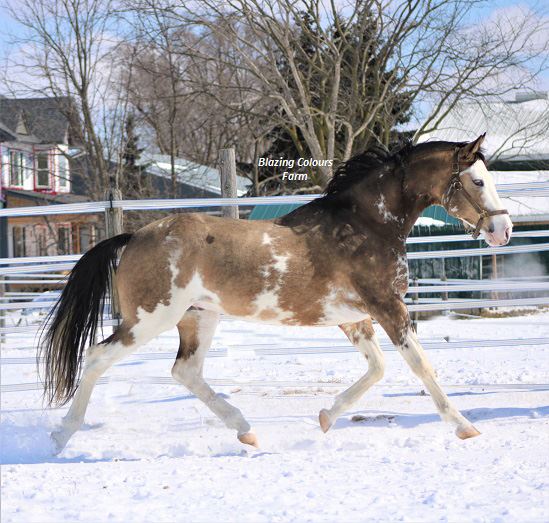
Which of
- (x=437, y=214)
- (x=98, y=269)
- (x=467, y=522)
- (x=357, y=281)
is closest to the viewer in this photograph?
(x=467, y=522)

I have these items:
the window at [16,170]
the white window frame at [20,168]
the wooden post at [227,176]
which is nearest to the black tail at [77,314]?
the wooden post at [227,176]

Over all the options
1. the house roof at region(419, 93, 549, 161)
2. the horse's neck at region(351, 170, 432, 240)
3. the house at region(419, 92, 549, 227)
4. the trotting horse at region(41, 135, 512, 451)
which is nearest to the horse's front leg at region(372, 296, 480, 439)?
the trotting horse at region(41, 135, 512, 451)

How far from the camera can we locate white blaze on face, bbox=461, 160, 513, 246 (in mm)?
4805

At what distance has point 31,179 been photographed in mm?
35094

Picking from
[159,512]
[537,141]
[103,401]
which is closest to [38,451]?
[103,401]

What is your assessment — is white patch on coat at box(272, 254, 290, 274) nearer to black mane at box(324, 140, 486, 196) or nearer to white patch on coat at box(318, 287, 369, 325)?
white patch on coat at box(318, 287, 369, 325)

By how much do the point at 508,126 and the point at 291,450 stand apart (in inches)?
748

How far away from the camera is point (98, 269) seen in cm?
529

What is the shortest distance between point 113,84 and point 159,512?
23.2m

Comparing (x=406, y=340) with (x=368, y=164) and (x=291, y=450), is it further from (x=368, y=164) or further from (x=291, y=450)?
(x=368, y=164)

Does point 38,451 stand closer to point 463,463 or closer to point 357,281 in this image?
point 357,281

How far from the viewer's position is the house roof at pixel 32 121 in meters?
32.5

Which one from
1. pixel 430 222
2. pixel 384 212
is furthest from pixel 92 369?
pixel 430 222

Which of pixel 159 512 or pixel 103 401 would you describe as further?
pixel 103 401
